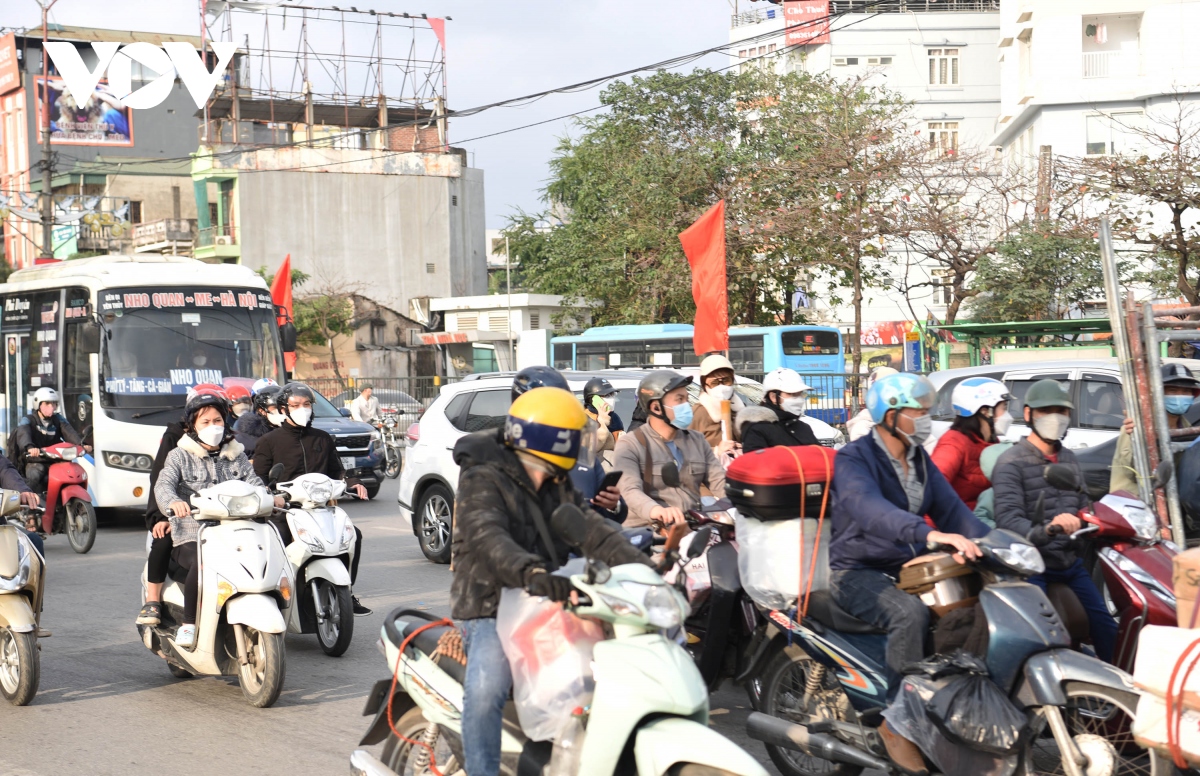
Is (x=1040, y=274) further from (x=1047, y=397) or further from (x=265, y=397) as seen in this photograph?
(x=1047, y=397)

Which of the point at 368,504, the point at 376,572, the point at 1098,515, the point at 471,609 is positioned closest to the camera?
the point at 471,609

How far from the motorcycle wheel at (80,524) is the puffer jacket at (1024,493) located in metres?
10.3

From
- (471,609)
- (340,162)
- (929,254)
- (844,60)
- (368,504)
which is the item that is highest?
(844,60)

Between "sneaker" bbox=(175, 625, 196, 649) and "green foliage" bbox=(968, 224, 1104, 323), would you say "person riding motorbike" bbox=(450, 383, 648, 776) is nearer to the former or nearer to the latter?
"sneaker" bbox=(175, 625, 196, 649)

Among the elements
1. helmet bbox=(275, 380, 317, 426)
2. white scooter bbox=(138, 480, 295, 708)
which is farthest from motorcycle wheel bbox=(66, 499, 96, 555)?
white scooter bbox=(138, 480, 295, 708)

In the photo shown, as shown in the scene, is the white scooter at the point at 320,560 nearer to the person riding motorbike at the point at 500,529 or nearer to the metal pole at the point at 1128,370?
the person riding motorbike at the point at 500,529

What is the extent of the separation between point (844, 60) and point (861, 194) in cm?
3338

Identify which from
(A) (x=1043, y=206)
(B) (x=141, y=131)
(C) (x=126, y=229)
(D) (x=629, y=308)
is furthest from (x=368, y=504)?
(B) (x=141, y=131)

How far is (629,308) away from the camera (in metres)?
36.3

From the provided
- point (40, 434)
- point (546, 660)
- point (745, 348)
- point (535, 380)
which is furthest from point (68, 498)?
point (745, 348)

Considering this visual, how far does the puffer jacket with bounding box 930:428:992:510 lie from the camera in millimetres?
6805

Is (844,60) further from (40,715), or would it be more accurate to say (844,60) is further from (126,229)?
(40,715)

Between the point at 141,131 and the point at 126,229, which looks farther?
the point at 141,131

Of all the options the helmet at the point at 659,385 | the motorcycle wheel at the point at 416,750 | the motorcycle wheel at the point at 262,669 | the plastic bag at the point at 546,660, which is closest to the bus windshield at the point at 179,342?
the motorcycle wheel at the point at 262,669
